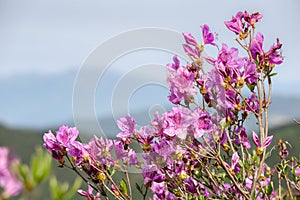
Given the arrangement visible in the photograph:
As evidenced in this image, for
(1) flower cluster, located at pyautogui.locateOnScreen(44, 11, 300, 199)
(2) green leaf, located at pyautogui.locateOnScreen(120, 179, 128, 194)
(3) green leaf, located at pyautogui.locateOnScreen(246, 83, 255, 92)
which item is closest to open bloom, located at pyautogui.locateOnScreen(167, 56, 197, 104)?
(1) flower cluster, located at pyautogui.locateOnScreen(44, 11, 300, 199)

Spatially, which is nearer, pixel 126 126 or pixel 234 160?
pixel 126 126

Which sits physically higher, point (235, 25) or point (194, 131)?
point (235, 25)

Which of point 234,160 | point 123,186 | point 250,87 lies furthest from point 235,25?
point 123,186

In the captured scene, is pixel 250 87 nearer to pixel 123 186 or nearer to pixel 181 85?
pixel 181 85

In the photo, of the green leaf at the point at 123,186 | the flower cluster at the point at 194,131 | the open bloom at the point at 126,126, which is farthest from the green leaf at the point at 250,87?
the green leaf at the point at 123,186

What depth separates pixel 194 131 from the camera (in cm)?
204

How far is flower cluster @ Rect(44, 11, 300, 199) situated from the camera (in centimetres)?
208

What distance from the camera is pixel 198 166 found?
2.33 meters

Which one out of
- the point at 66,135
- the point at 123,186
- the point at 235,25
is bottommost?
the point at 123,186

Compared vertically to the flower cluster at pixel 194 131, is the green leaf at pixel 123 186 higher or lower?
lower

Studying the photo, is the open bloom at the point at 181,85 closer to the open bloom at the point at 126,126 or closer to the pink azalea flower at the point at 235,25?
the open bloom at the point at 126,126

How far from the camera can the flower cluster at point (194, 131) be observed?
81.7 inches

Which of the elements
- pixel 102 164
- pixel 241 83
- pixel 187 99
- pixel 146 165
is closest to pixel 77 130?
pixel 102 164

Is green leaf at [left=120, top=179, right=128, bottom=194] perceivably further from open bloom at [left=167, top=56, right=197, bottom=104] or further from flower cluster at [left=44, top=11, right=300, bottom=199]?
open bloom at [left=167, top=56, right=197, bottom=104]
